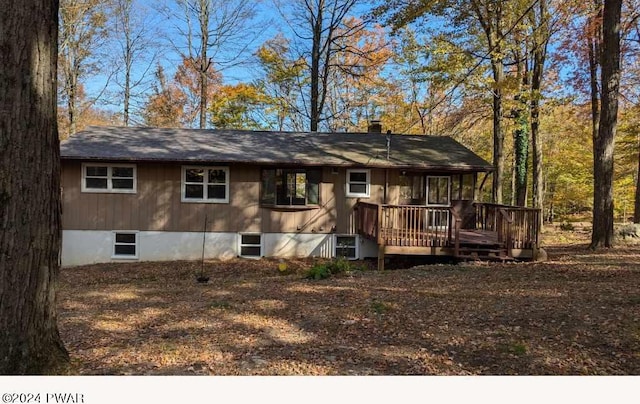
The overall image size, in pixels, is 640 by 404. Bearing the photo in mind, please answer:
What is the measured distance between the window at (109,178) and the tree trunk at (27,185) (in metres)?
10.4

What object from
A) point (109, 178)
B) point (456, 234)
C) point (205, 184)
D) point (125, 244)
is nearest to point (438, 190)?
point (456, 234)

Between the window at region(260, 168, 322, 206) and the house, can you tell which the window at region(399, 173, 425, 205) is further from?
the window at region(260, 168, 322, 206)

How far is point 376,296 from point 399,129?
23.0m

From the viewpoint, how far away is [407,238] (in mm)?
11078

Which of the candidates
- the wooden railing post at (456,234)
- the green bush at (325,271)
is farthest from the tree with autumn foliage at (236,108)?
the green bush at (325,271)

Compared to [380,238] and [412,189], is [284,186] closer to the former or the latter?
[380,238]

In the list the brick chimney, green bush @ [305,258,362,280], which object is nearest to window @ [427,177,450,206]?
the brick chimney

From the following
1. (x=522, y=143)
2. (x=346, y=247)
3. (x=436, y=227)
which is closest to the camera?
(x=436, y=227)

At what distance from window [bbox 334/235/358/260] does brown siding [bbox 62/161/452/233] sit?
0.31 metres

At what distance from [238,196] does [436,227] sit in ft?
20.5

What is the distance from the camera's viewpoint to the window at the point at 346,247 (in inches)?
531

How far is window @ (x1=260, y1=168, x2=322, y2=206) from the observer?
43.4ft

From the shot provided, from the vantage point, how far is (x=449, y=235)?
1079cm

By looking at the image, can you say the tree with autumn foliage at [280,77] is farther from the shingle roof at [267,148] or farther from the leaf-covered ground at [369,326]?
the leaf-covered ground at [369,326]
